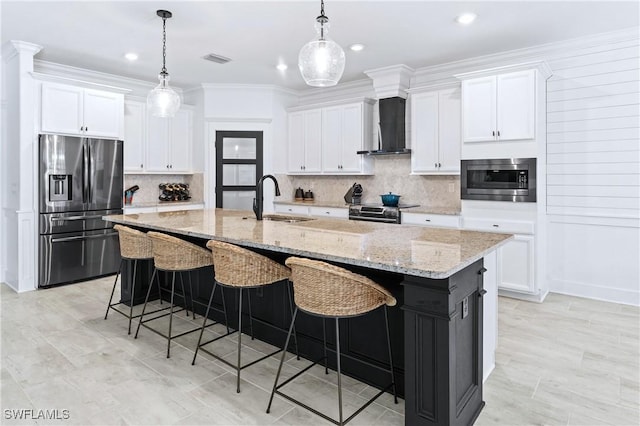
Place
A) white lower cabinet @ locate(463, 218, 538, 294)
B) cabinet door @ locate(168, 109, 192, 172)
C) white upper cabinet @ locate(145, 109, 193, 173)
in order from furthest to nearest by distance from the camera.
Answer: cabinet door @ locate(168, 109, 192, 172), white upper cabinet @ locate(145, 109, 193, 173), white lower cabinet @ locate(463, 218, 538, 294)

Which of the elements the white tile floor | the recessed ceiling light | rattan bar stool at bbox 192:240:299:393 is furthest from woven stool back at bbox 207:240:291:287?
the recessed ceiling light

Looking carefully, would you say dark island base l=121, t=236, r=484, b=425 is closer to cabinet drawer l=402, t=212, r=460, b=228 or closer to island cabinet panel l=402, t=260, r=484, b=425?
island cabinet panel l=402, t=260, r=484, b=425

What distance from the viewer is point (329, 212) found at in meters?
5.79

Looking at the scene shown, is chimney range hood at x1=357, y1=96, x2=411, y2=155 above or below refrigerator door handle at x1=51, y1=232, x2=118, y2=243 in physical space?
above

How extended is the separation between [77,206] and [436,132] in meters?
4.45

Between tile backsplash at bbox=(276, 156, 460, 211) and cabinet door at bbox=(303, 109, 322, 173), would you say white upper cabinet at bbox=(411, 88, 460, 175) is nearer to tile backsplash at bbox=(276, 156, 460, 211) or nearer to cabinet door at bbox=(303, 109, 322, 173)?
tile backsplash at bbox=(276, 156, 460, 211)

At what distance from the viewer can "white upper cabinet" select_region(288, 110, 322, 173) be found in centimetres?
629

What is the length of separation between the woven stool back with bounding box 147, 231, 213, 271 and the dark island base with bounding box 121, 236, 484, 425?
54cm

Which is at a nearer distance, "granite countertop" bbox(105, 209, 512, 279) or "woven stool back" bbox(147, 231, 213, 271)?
"granite countertop" bbox(105, 209, 512, 279)

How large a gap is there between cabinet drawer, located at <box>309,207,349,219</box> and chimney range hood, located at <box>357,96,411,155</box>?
0.94m

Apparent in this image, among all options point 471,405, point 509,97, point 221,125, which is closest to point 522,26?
point 509,97

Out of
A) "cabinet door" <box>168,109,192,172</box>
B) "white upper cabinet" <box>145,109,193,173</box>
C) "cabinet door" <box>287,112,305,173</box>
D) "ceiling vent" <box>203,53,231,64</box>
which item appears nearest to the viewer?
"ceiling vent" <box>203,53,231,64</box>

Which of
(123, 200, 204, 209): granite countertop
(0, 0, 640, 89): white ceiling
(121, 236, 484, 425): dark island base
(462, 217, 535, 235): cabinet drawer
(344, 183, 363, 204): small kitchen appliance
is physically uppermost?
(0, 0, 640, 89): white ceiling

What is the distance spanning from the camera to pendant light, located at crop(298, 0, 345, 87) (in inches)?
101
